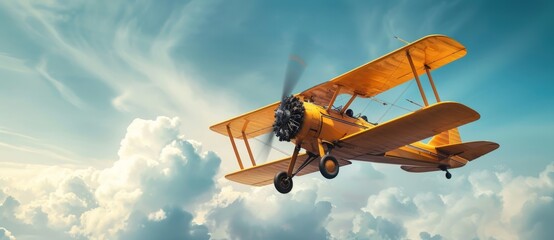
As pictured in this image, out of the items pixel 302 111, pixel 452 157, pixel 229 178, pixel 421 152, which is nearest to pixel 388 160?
pixel 421 152

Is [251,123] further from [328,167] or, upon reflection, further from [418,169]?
[418,169]

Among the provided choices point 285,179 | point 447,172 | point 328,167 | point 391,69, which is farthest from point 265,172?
point 447,172

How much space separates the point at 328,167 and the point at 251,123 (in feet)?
21.4

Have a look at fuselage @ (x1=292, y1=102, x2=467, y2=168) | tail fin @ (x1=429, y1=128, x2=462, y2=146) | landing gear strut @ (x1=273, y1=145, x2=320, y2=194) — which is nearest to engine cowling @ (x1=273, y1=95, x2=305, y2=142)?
fuselage @ (x1=292, y1=102, x2=467, y2=168)

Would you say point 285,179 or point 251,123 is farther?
point 251,123

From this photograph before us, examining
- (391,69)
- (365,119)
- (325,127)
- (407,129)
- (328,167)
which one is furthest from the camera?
(365,119)

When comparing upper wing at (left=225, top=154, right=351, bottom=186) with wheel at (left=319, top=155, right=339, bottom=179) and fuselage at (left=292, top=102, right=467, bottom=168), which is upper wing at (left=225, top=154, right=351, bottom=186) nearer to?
fuselage at (left=292, top=102, right=467, bottom=168)

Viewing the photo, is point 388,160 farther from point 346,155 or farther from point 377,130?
point 377,130

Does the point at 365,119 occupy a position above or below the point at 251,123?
below

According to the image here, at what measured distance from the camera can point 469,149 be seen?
61.5ft

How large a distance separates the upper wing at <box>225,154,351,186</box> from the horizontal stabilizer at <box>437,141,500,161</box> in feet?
16.4

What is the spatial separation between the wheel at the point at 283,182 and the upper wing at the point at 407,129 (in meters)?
2.00

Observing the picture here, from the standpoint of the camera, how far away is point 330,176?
14.6 m

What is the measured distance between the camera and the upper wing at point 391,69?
45.5 feet
